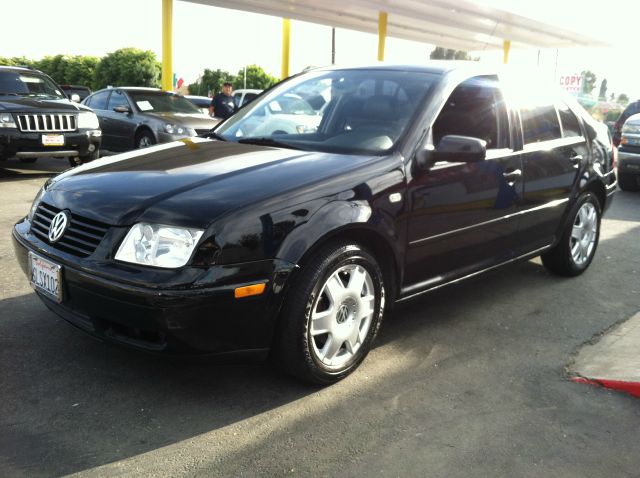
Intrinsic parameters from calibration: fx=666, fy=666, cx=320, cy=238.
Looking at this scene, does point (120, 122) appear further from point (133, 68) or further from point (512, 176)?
point (133, 68)

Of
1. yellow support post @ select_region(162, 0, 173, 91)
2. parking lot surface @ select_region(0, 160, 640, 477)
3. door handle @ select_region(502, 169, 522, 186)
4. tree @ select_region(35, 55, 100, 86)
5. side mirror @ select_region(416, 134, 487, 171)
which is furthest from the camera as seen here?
tree @ select_region(35, 55, 100, 86)

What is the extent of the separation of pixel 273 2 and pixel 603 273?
1657 centimetres

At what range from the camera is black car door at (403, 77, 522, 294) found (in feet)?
11.6

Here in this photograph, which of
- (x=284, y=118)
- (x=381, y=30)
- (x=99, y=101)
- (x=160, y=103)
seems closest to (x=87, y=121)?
(x=160, y=103)

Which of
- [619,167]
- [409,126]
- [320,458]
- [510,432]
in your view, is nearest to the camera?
[320,458]

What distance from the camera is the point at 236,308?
276cm

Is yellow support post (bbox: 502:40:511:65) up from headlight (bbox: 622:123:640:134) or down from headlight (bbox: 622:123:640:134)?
up

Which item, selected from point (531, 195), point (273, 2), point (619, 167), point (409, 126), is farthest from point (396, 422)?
point (273, 2)

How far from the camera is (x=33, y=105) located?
9.84 meters

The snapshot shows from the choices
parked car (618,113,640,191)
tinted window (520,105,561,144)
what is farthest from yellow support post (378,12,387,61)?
tinted window (520,105,561,144)

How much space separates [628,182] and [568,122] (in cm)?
693

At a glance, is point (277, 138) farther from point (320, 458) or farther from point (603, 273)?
point (603, 273)

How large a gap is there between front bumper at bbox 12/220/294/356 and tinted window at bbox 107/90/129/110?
987 cm

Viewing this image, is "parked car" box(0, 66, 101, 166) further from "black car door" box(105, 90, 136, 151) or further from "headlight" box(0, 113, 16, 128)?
"black car door" box(105, 90, 136, 151)
